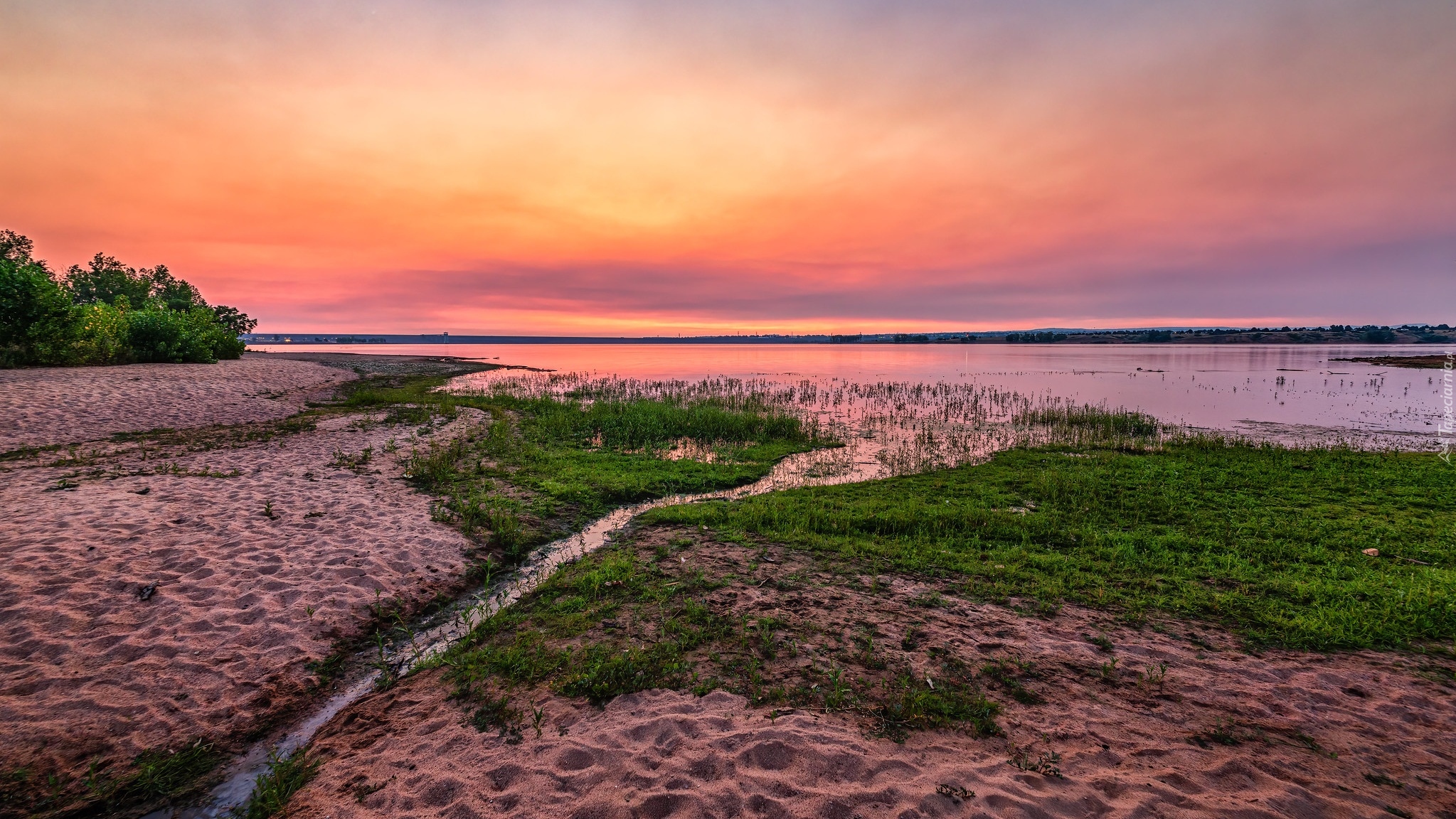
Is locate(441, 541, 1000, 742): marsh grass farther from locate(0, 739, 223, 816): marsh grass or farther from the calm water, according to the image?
the calm water

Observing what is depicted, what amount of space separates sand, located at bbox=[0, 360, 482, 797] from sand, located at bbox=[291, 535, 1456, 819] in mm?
1673

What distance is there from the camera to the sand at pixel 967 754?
174 inches

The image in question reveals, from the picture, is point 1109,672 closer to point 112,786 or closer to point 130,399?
point 112,786

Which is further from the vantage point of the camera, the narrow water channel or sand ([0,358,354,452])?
sand ([0,358,354,452])

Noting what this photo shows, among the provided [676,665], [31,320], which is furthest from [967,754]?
[31,320]

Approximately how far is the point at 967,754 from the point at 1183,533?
9672 mm

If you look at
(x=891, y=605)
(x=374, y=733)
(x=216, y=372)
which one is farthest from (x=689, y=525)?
(x=216, y=372)

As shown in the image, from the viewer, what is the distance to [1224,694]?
5824 millimetres

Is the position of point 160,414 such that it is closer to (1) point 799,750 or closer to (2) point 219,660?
(2) point 219,660

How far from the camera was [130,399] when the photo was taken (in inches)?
930

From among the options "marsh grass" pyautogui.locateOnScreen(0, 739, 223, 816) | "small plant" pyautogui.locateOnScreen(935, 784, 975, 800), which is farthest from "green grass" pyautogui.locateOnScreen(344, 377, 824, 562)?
"small plant" pyautogui.locateOnScreen(935, 784, 975, 800)

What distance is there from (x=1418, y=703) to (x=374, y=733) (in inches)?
442

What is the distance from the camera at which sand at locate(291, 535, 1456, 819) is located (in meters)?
4.41

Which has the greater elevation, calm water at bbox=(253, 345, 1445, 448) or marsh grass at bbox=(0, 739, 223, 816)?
calm water at bbox=(253, 345, 1445, 448)
